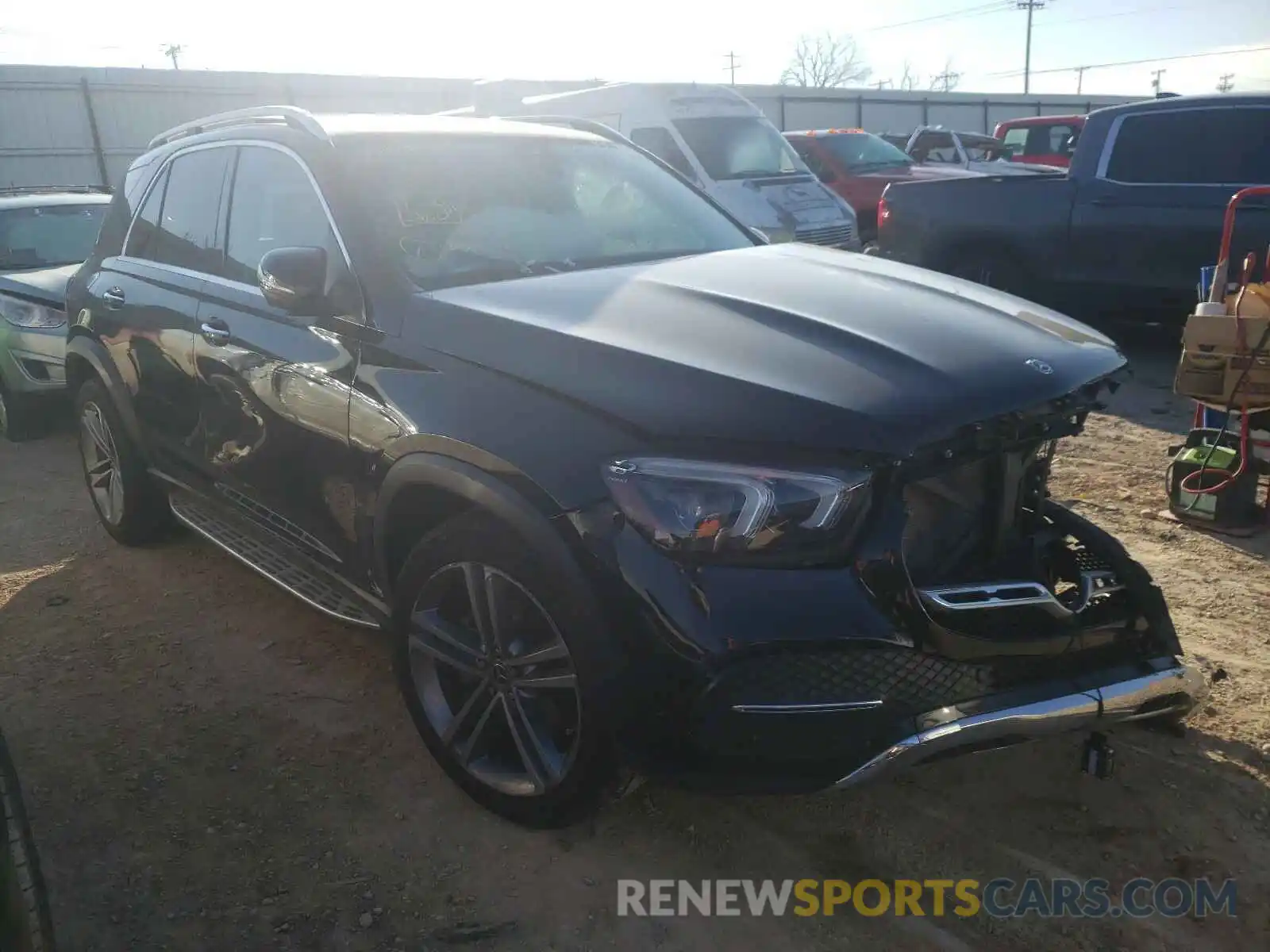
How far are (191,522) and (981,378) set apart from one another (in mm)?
3119

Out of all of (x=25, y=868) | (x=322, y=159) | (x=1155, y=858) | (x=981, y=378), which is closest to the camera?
(x=25, y=868)

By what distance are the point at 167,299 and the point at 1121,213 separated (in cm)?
630

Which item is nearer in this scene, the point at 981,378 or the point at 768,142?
the point at 981,378

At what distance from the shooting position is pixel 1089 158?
7.32 metres

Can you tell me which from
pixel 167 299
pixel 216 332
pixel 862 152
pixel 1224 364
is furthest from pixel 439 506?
pixel 862 152

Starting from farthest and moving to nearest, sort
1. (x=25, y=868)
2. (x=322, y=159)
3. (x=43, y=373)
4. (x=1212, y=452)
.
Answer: (x=43, y=373)
(x=1212, y=452)
(x=322, y=159)
(x=25, y=868)

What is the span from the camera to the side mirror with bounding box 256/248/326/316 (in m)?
2.74

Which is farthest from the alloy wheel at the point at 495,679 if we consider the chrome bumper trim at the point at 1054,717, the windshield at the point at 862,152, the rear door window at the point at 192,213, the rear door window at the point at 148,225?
the windshield at the point at 862,152

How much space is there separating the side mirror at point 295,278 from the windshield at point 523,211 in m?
0.22

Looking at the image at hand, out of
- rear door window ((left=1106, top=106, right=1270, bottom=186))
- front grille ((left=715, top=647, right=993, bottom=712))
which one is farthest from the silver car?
rear door window ((left=1106, top=106, right=1270, bottom=186))

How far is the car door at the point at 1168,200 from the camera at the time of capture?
21.7 feet

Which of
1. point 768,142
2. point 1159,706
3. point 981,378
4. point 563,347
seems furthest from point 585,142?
point 768,142

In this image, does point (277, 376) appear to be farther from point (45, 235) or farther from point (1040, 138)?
point (1040, 138)

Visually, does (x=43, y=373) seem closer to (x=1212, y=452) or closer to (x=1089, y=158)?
(x=1212, y=452)
